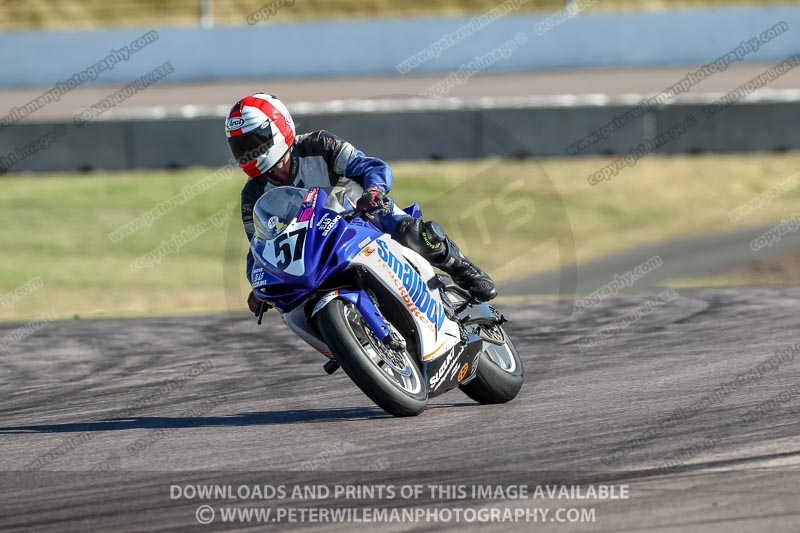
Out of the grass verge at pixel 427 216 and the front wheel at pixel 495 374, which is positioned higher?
the front wheel at pixel 495 374

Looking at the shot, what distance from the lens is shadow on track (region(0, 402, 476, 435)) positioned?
6.64m

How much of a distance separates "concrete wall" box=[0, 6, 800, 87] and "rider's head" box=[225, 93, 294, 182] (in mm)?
22715

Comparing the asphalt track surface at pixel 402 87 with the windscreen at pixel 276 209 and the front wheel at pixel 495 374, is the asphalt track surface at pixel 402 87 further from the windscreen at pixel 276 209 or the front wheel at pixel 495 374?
the windscreen at pixel 276 209

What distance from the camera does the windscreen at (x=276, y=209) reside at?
6.07 m

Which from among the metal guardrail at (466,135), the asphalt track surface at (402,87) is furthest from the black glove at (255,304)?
the asphalt track surface at (402,87)

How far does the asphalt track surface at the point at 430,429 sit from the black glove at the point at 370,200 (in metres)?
1.12

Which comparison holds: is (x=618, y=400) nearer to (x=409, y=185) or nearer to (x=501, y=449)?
(x=501, y=449)

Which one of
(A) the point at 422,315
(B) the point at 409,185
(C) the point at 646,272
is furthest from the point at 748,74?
(A) the point at 422,315

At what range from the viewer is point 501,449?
5.59 meters

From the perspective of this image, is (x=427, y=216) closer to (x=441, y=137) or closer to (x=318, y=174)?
(x=441, y=137)

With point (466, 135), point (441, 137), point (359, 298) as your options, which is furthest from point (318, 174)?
point (441, 137)

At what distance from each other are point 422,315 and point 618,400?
4.04ft

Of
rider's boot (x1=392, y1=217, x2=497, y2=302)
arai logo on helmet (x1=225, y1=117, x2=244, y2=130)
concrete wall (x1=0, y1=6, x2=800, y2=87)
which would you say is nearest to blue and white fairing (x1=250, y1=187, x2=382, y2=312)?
rider's boot (x1=392, y1=217, x2=497, y2=302)

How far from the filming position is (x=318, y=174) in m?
6.64
